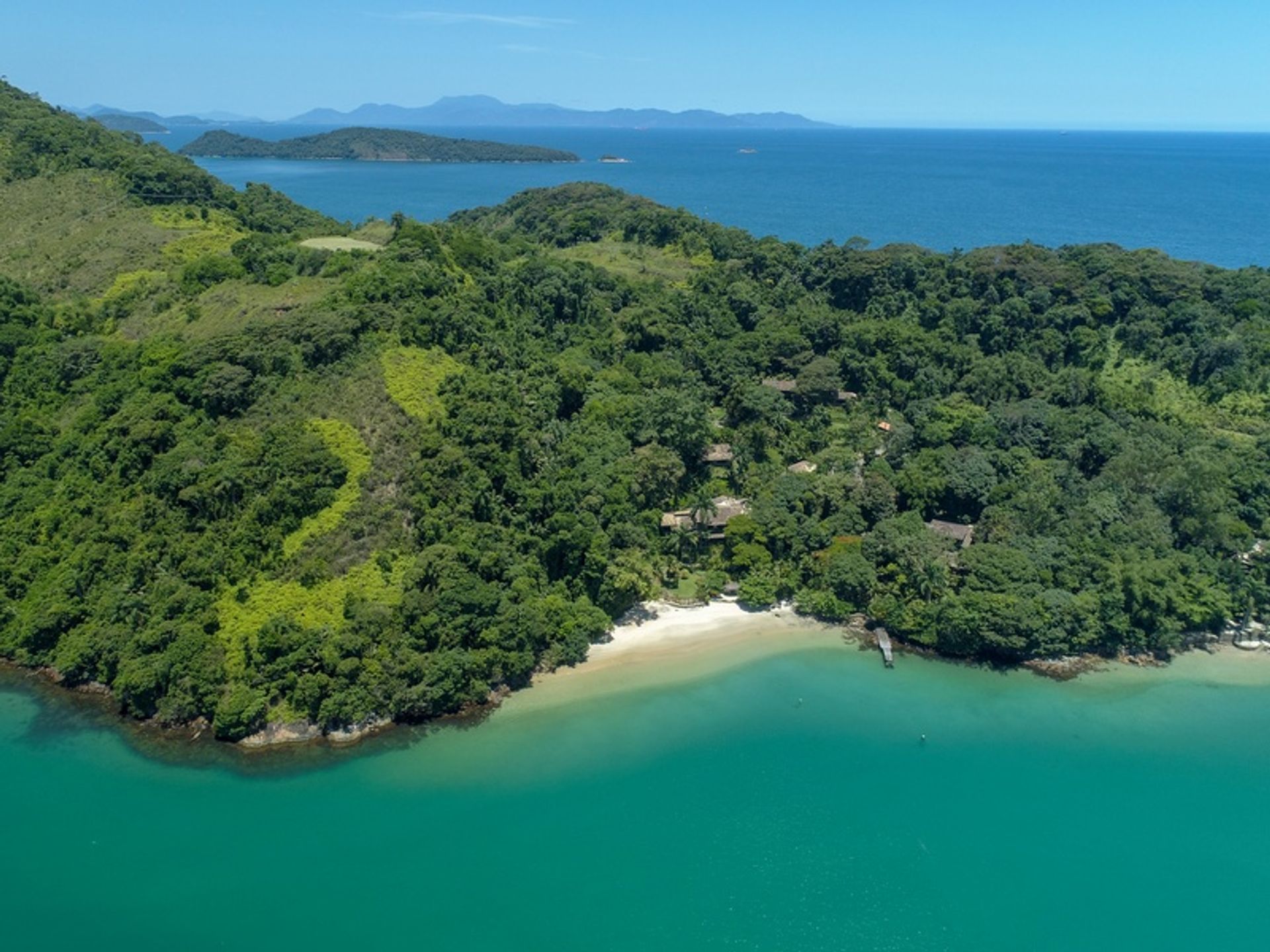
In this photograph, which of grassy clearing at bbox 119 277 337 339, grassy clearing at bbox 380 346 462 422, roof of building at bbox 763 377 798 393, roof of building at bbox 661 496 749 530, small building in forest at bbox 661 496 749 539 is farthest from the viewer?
roof of building at bbox 763 377 798 393

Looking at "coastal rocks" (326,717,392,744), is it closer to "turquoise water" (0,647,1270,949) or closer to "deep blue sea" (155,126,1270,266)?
"turquoise water" (0,647,1270,949)

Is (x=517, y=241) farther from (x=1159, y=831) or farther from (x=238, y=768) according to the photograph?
(x=1159, y=831)

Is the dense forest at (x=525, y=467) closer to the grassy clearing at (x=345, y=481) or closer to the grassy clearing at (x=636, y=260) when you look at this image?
the grassy clearing at (x=345, y=481)

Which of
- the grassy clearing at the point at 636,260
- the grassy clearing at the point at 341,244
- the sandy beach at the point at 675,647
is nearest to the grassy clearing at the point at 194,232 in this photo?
the grassy clearing at the point at 341,244

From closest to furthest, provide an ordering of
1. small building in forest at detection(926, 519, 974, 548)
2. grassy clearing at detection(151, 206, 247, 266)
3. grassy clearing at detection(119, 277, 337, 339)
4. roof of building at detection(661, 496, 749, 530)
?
small building in forest at detection(926, 519, 974, 548) → roof of building at detection(661, 496, 749, 530) → grassy clearing at detection(119, 277, 337, 339) → grassy clearing at detection(151, 206, 247, 266)

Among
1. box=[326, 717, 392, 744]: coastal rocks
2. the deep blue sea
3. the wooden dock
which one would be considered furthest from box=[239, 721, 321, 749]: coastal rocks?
the deep blue sea

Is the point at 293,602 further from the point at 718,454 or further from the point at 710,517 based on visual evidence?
the point at 718,454

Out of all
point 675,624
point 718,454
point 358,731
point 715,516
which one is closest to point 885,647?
point 675,624

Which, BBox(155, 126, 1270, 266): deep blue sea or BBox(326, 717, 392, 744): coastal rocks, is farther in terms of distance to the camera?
BBox(155, 126, 1270, 266): deep blue sea
